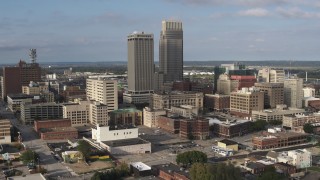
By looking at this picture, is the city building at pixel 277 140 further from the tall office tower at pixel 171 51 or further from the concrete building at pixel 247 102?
the tall office tower at pixel 171 51

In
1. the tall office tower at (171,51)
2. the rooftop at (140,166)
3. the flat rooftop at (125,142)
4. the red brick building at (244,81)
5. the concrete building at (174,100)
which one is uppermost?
the tall office tower at (171,51)

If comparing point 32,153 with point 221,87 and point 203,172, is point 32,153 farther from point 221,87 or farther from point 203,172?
point 221,87

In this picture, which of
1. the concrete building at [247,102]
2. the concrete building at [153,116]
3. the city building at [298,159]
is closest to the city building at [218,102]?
the concrete building at [247,102]

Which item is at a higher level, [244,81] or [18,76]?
[18,76]

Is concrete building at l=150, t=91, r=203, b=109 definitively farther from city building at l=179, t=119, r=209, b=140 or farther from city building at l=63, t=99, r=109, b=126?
city building at l=179, t=119, r=209, b=140

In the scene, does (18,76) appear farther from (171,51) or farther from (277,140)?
(277,140)

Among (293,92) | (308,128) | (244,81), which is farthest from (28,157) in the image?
(244,81)

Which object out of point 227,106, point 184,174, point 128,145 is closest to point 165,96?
point 227,106
